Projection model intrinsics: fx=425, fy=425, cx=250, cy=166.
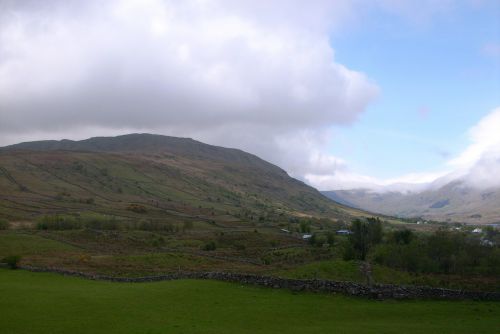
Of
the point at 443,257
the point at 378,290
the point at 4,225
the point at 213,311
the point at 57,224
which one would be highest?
the point at 443,257

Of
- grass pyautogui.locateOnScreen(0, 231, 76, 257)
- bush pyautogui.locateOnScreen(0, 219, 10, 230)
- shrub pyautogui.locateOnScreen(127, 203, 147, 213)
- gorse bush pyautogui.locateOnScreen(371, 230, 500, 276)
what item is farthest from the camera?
shrub pyautogui.locateOnScreen(127, 203, 147, 213)

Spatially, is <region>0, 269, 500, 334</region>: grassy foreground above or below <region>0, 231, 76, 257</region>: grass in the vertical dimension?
above

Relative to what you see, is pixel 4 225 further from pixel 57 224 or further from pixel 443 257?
pixel 443 257

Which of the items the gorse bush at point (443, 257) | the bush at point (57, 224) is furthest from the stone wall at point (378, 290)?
the bush at point (57, 224)

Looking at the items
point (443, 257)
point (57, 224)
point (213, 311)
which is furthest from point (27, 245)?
point (443, 257)

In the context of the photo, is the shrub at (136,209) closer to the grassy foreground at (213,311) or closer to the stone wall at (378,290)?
the grassy foreground at (213,311)

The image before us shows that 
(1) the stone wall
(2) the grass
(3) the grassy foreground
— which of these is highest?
(1) the stone wall

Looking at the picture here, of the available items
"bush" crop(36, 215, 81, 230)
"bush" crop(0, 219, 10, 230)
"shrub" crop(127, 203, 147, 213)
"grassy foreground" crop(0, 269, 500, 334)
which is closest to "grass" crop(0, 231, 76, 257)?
"bush" crop(0, 219, 10, 230)

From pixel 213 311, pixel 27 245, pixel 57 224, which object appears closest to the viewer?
pixel 213 311

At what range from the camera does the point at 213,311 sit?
3047 cm

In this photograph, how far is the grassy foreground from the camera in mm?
26031

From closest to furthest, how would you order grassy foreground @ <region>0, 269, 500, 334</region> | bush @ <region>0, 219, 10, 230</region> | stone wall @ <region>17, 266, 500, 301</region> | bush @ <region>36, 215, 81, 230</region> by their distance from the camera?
grassy foreground @ <region>0, 269, 500, 334</region> < stone wall @ <region>17, 266, 500, 301</region> < bush @ <region>0, 219, 10, 230</region> < bush @ <region>36, 215, 81, 230</region>

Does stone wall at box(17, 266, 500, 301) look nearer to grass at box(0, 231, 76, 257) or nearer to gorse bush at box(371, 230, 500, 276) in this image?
gorse bush at box(371, 230, 500, 276)

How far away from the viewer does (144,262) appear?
6719cm
